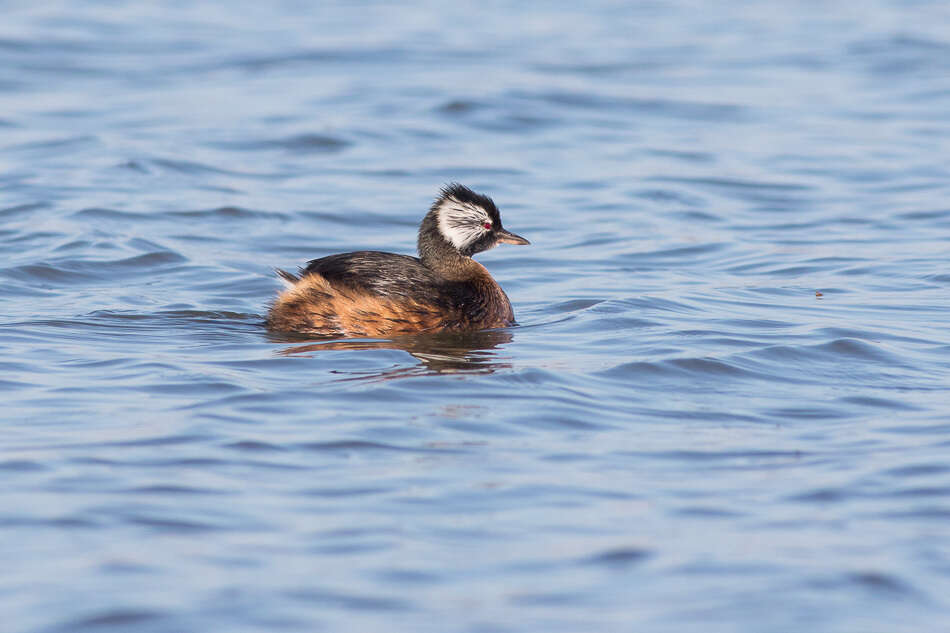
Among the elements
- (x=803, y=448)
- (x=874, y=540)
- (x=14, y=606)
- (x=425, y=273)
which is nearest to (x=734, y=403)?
Result: (x=803, y=448)

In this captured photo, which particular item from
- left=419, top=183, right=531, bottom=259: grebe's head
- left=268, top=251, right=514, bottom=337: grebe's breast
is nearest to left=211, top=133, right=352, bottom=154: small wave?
left=419, top=183, right=531, bottom=259: grebe's head

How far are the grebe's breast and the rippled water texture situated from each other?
233 millimetres

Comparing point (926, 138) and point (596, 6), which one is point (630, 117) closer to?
point (926, 138)

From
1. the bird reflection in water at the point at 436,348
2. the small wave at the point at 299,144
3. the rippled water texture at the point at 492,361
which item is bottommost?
the bird reflection in water at the point at 436,348

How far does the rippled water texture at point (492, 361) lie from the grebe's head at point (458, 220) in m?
0.86

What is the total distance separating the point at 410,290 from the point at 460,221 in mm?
921

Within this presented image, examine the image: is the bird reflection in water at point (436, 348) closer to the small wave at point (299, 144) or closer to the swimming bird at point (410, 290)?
the swimming bird at point (410, 290)

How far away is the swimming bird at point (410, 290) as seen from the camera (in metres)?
9.66

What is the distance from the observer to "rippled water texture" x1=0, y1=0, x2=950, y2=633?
5453 millimetres

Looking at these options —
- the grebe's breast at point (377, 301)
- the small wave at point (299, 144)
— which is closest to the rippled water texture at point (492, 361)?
the small wave at point (299, 144)

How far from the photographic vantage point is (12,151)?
17.2m

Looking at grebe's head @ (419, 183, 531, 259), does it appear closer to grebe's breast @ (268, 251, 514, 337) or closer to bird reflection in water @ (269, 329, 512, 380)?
grebe's breast @ (268, 251, 514, 337)

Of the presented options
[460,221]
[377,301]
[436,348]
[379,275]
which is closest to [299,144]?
[460,221]

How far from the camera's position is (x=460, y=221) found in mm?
10438
